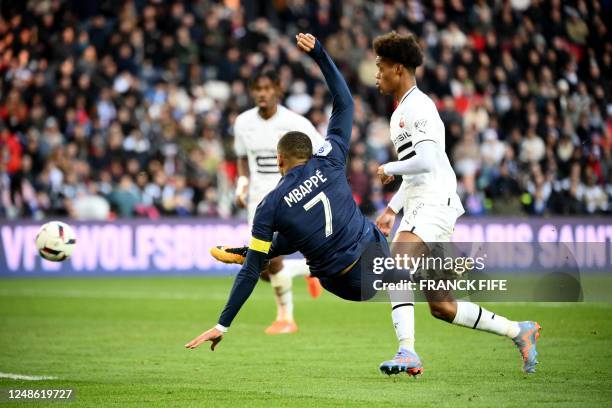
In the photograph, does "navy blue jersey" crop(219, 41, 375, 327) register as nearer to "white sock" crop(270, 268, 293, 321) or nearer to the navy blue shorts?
the navy blue shorts

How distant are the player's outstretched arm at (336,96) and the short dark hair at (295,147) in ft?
1.30

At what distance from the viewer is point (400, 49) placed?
8.31 meters

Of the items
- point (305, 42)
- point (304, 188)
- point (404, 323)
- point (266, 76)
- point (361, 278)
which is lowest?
point (404, 323)

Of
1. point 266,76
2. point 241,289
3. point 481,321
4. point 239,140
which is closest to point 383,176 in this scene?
point 481,321

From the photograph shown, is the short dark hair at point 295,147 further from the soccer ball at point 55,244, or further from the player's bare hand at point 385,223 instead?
the soccer ball at point 55,244

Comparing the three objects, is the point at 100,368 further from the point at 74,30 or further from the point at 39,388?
the point at 74,30

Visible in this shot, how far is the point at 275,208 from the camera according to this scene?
7.36 m

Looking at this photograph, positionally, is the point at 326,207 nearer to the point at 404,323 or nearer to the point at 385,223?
the point at 385,223

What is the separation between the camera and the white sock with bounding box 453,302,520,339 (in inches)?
320

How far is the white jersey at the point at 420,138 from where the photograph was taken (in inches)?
320

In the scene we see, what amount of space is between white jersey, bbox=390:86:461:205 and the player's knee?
33.0 inches

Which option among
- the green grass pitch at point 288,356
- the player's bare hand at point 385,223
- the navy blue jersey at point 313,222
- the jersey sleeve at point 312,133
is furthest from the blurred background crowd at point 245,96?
the navy blue jersey at point 313,222

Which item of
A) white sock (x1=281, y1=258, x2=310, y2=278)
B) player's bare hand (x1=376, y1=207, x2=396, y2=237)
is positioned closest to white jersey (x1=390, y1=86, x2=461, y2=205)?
player's bare hand (x1=376, y1=207, x2=396, y2=237)

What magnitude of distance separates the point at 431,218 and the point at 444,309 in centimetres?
70
